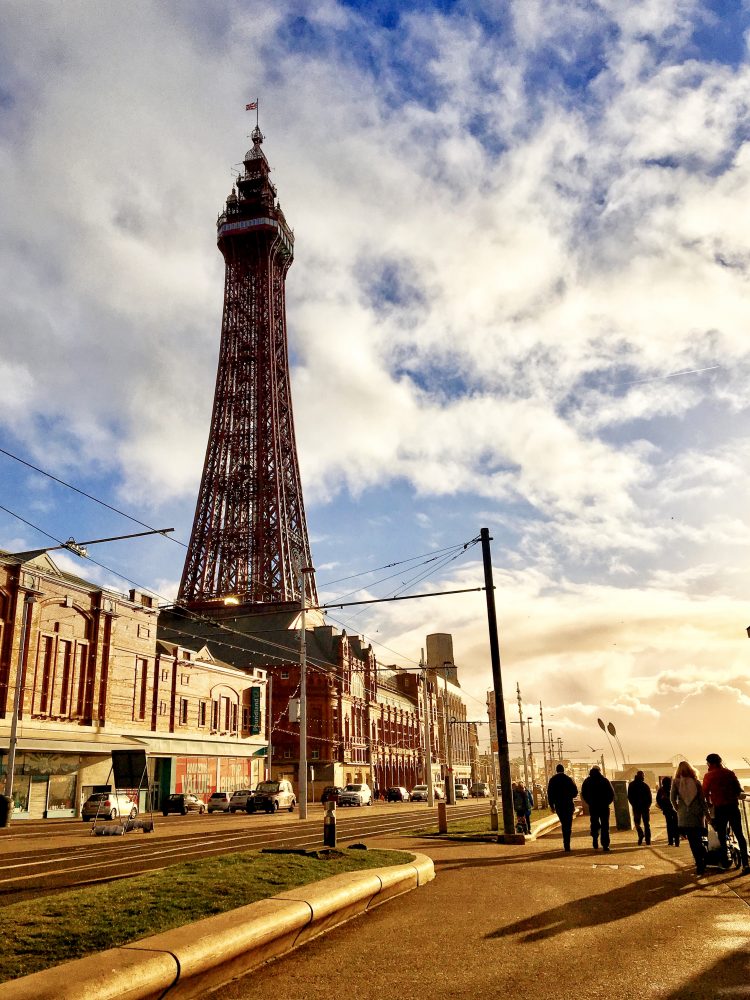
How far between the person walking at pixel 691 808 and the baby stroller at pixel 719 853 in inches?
8.2

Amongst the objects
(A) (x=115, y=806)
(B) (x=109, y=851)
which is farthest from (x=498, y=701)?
(A) (x=115, y=806)

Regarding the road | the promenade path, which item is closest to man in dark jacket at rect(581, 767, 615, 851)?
the promenade path

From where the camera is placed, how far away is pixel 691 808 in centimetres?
1189

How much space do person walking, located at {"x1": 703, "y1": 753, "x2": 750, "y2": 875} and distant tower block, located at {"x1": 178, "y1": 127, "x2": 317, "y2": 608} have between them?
74.2 meters

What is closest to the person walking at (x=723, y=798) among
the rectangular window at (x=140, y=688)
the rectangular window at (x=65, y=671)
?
the rectangular window at (x=65, y=671)

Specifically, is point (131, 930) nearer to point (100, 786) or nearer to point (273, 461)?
Answer: point (100, 786)

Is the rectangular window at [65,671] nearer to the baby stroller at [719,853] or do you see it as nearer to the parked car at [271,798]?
the parked car at [271,798]

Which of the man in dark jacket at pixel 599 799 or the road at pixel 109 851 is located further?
the man in dark jacket at pixel 599 799

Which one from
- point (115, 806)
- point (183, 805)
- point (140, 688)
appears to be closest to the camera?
point (115, 806)

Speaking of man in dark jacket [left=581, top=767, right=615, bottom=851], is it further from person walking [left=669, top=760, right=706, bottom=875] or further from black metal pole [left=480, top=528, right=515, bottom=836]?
black metal pole [left=480, top=528, right=515, bottom=836]

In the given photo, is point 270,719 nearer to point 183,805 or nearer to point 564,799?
point 183,805

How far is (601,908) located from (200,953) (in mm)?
4809

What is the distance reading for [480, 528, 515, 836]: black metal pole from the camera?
17906mm

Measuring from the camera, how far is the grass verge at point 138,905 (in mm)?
5648
